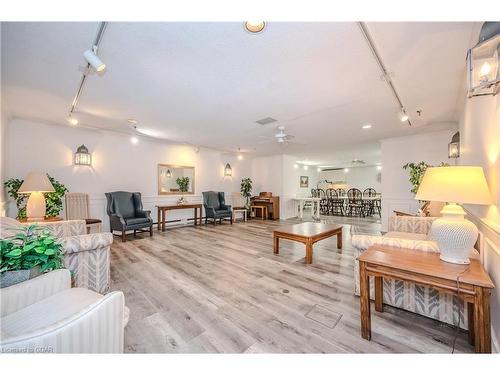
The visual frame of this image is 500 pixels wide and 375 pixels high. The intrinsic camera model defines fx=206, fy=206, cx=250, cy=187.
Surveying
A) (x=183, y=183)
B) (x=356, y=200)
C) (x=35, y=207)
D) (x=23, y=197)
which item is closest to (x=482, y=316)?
(x=35, y=207)

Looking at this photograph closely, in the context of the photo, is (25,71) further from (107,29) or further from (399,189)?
(399,189)

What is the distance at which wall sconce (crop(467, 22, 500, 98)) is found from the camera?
1.19 metres

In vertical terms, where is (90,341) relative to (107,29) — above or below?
below

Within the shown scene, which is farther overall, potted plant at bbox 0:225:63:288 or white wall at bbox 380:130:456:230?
white wall at bbox 380:130:456:230

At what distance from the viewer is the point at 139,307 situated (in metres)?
1.97

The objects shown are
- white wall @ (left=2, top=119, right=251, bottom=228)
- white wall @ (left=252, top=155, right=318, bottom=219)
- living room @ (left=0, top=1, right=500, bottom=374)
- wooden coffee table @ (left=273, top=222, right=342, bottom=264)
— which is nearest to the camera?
living room @ (left=0, top=1, right=500, bottom=374)

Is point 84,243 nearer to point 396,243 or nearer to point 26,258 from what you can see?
point 26,258

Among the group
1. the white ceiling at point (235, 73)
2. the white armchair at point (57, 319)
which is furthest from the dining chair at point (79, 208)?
the white armchair at point (57, 319)

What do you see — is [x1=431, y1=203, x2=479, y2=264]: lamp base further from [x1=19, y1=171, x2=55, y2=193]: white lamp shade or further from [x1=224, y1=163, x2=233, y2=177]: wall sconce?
[x1=224, y1=163, x2=233, y2=177]: wall sconce

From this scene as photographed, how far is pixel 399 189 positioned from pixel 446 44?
417 centimetres

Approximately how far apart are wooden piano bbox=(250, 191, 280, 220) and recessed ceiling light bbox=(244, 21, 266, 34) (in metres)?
6.41

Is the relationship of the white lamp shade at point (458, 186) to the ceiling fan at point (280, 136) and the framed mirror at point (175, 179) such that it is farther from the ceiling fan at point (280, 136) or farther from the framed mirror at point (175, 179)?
→ the framed mirror at point (175, 179)

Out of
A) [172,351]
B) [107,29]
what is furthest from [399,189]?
[107,29]

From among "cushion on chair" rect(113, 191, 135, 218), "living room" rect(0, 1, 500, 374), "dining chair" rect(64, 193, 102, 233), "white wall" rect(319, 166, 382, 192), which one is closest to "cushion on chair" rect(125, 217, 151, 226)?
"living room" rect(0, 1, 500, 374)
